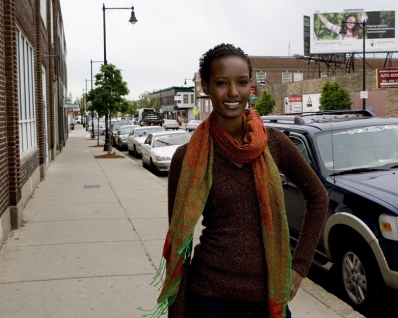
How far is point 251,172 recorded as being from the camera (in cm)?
230

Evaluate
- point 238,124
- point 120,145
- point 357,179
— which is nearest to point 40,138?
point 357,179

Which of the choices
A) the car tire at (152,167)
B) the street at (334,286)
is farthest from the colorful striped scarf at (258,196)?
the car tire at (152,167)

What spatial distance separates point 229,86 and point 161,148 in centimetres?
1624

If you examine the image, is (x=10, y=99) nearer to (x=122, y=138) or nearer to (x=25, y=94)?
(x=25, y=94)

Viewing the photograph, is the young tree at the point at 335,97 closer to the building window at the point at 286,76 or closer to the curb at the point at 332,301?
the building window at the point at 286,76

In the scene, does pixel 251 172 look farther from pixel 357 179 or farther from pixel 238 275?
pixel 357 179

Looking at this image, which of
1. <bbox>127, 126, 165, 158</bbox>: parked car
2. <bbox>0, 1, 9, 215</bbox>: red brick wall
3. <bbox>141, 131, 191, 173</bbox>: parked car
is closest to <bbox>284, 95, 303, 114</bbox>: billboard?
<bbox>127, 126, 165, 158</bbox>: parked car

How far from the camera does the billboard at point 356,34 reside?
49.2 m

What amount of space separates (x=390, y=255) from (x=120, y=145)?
29071 millimetres

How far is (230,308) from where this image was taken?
90.8 inches

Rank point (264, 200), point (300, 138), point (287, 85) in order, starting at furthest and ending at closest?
point (287, 85)
point (300, 138)
point (264, 200)

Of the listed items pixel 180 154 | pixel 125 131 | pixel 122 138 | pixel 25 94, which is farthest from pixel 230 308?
pixel 125 131

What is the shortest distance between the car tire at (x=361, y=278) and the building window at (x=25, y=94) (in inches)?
284

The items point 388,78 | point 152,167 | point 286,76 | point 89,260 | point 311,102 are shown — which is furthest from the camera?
point 286,76
